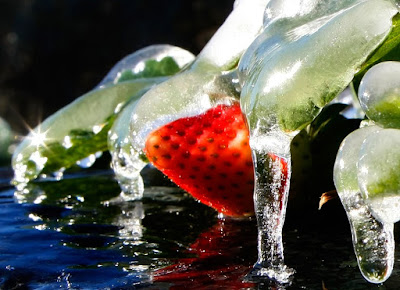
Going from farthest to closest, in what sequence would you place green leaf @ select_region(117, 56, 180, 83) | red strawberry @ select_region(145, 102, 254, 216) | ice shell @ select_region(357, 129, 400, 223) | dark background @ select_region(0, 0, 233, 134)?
dark background @ select_region(0, 0, 233, 134) < green leaf @ select_region(117, 56, 180, 83) < red strawberry @ select_region(145, 102, 254, 216) < ice shell @ select_region(357, 129, 400, 223)

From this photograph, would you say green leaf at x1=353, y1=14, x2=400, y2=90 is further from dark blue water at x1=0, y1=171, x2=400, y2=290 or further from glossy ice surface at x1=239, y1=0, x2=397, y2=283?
dark blue water at x1=0, y1=171, x2=400, y2=290

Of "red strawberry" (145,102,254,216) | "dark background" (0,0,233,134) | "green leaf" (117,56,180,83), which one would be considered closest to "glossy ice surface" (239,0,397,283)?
"red strawberry" (145,102,254,216)

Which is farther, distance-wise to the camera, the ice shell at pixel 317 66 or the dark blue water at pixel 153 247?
the dark blue water at pixel 153 247

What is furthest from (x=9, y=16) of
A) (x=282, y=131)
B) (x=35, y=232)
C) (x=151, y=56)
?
(x=282, y=131)

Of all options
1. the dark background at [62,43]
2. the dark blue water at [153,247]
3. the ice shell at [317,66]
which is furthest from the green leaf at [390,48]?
the dark background at [62,43]

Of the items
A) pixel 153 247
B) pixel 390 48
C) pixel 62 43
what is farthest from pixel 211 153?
pixel 62 43

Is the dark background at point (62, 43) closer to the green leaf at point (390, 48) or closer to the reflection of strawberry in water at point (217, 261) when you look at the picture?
the reflection of strawberry in water at point (217, 261)

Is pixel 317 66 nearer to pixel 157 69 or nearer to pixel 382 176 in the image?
pixel 382 176
